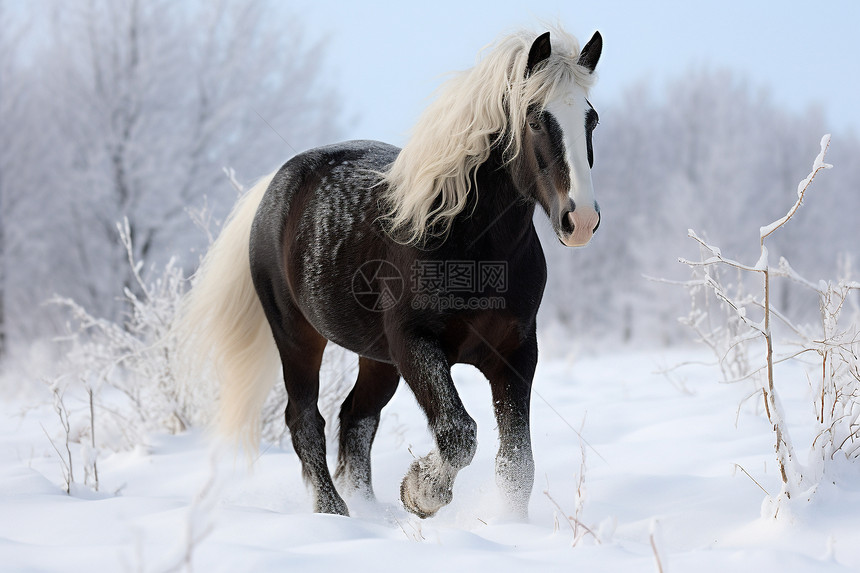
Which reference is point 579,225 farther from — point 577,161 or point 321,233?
point 321,233

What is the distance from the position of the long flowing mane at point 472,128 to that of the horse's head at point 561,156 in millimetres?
31

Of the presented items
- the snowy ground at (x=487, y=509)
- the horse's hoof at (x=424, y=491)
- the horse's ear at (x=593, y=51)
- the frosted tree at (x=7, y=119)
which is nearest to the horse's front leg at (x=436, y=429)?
the horse's hoof at (x=424, y=491)

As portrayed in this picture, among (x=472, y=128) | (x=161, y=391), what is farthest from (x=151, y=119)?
(x=472, y=128)

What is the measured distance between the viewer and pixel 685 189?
745 inches

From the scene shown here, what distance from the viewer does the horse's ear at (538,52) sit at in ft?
8.54

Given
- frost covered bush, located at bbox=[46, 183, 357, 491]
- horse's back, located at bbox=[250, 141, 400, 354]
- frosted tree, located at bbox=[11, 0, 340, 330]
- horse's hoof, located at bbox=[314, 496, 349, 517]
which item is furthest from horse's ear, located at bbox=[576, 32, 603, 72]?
frosted tree, located at bbox=[11, 0, 340, 330]

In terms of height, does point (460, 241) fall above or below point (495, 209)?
below

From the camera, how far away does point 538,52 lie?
2.62 meters

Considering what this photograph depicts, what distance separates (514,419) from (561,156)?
100 cm

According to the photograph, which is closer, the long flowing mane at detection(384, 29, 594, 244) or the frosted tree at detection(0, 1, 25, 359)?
the long flowing mane at detection(384, 29, 594, 244)

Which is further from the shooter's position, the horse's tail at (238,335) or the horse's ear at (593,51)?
the horse's tail at (238,335)

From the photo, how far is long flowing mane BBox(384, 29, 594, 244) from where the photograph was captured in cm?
263

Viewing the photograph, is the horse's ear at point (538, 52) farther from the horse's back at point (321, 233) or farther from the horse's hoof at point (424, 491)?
the horse's hoof at point (424, 491)

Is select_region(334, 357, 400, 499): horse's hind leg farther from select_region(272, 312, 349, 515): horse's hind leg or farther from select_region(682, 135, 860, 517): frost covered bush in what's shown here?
select_region(682, 135, 860, 517): frost covered bush
